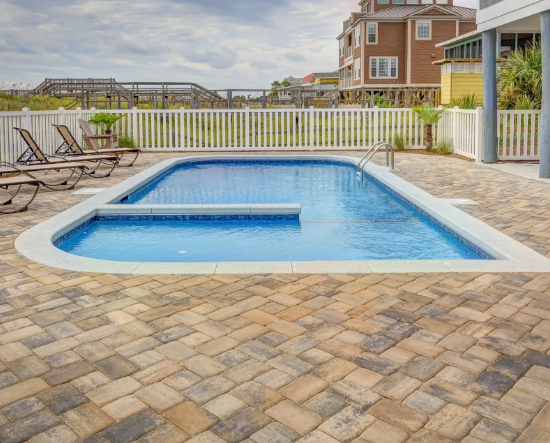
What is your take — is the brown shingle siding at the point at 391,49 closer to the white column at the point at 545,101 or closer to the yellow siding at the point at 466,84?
the yellow siding at the point at 466,84

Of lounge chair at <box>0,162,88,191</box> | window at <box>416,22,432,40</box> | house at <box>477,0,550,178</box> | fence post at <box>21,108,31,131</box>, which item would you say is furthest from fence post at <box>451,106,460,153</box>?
window at <box>416,22,432,40</box>

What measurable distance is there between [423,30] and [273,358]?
3487cm

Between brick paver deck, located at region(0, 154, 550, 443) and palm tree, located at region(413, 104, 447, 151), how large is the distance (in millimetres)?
10247

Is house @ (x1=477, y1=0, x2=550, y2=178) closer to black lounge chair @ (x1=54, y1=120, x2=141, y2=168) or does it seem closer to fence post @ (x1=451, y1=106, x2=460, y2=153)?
fence post @ (x1=451, y1=106, x2=460, y2=153)

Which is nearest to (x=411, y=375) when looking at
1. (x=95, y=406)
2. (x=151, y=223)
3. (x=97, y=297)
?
(x=95, y=406)

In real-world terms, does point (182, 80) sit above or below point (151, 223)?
above

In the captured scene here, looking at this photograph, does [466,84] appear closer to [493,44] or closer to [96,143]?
[493,44]

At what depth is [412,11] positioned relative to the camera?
36.1 m

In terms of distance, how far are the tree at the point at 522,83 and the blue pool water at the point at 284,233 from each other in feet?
19.3

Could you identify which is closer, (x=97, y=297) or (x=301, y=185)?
(x=97, y=297)

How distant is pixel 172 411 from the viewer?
254 centimetres

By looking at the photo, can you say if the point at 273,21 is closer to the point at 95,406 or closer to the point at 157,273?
the point at 157,273

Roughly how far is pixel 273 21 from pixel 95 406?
3000 centimetres

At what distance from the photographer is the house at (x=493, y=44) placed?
366 inches
